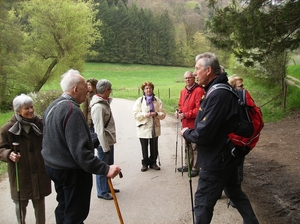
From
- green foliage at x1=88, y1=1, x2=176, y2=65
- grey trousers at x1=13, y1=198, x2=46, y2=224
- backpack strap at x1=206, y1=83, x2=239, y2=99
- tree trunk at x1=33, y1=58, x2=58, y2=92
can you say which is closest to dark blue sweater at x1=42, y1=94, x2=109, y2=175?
grey trousers at x1=13, y1=198, x2=46, y2=224

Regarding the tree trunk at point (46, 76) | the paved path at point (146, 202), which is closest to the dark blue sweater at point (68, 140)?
the paved path at point (146, 202)

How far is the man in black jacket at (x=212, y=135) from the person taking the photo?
2.94 meters

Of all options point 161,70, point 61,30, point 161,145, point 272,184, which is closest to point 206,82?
point 272,184

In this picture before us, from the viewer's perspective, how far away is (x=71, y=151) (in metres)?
2.72

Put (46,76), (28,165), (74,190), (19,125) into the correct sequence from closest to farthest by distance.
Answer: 1. (74,190)
2. (19,125)
3. (28,165)
4. (46,76)

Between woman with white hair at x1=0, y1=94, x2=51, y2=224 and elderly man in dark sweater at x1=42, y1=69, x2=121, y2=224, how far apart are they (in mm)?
574

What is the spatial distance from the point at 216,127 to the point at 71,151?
144cm

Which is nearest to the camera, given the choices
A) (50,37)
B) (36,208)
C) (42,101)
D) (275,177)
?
(36,208)

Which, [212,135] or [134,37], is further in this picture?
[134,37]

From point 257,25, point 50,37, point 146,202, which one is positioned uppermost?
point 50,37

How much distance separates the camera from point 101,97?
15.0 ft

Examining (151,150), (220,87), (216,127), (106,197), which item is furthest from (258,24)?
(106,197)

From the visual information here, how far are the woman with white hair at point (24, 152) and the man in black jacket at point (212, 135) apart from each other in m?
1.81

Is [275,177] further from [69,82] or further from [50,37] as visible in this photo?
[50,37]
